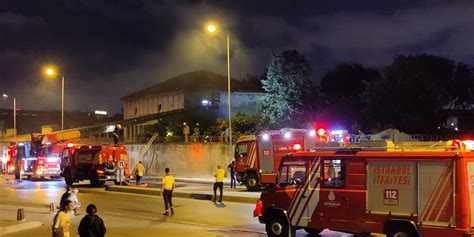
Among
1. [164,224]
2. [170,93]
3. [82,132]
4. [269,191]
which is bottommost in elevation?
[164,224]

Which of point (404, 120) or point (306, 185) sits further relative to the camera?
point (404, 120)

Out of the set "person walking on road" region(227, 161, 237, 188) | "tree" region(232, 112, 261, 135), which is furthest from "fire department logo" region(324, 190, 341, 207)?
"tree" region(232, 112, 261, 135)

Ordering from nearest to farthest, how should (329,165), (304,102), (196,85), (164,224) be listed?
(329,165) < (164,224) < (304,102) < (196,85)

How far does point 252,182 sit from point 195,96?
4081 centimetres

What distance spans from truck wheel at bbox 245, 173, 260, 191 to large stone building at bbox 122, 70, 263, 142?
34.4 metres

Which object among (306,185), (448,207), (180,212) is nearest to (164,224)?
(180,212)

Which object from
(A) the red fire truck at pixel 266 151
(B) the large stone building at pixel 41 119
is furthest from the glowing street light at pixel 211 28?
(B) the large stone building at pixel 41 119

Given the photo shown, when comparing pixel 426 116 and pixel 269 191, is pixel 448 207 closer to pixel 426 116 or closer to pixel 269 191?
pixel 269 191

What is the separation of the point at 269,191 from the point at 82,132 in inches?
1240

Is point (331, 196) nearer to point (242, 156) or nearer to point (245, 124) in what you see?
point (242, 156)

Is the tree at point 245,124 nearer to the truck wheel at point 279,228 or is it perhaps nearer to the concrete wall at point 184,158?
the concrete wall at point 184,158

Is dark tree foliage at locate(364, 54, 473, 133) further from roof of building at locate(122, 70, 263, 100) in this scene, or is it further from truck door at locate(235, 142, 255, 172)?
roof of building at locate(122, 70, 263, 100)

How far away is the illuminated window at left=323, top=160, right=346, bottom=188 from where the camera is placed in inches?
494

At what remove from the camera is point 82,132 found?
43.0m
